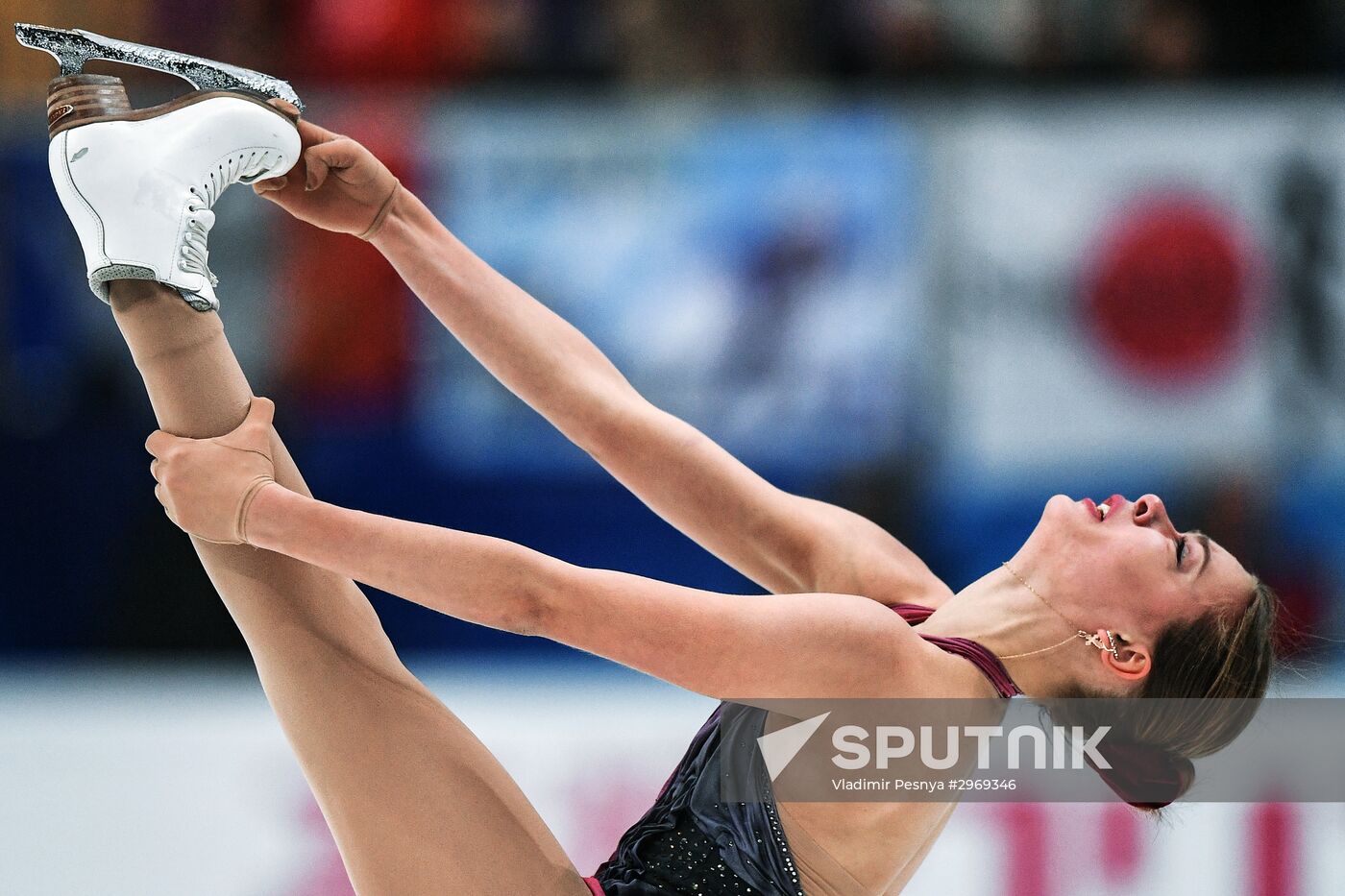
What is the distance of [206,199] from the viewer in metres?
2.32

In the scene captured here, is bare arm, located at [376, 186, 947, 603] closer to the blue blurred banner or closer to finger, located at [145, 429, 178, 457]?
finger, located at [145, 429, 178, 457]

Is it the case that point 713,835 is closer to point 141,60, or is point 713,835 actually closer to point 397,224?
point 397,224

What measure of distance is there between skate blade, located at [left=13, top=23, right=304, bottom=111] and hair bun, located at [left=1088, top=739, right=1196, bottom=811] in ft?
5.54

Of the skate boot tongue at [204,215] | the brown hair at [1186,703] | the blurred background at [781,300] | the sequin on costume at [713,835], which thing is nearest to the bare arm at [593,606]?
the sequin on costume at [713,835]

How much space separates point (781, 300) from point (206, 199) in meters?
Result: 3.22

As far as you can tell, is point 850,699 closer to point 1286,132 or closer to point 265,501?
point 265,501

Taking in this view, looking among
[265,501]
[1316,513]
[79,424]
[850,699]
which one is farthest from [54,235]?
[1316,513]

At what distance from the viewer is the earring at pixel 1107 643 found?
7.73ft

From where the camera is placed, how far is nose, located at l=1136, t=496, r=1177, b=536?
8.01 feet

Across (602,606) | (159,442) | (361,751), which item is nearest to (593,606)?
(602,606)

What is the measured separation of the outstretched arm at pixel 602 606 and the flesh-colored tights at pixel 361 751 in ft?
0.86

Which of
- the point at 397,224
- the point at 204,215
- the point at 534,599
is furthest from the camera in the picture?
the point at 397,224

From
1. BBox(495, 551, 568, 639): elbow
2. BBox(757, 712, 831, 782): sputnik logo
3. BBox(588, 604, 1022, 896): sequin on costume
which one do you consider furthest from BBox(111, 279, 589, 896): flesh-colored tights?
BBox(495, 551, 568, 639): elbow

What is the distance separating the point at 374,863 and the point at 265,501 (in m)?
0.63
